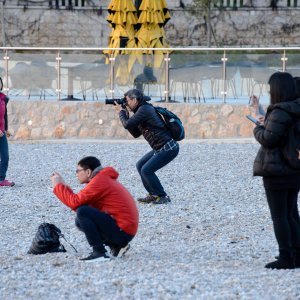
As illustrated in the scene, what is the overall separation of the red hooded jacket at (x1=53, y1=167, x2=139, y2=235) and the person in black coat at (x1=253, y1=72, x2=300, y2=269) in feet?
3.96

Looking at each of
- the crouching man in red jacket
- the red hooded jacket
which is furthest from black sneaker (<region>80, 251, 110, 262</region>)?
the red hooded jacket

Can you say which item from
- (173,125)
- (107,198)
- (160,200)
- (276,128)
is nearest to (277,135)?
(276,128)

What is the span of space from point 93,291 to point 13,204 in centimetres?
524

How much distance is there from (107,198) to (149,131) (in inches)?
142

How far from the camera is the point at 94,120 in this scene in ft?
70.8

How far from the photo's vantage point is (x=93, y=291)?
7.87 metres

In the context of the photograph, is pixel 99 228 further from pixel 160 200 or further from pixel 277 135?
pixel 160 200

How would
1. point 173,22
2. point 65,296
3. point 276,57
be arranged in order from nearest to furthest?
point 65,296 → point 276,57 → point 173,22

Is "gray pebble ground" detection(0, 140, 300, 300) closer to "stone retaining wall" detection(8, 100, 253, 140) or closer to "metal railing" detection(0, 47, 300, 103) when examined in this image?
"metal railing" detection(0, 47, 300, 103)

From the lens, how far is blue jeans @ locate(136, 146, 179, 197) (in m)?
12.6

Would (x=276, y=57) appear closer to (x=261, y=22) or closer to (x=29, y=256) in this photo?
(x=29, y=256)

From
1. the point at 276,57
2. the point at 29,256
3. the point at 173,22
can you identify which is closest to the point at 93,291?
the point at 29,256

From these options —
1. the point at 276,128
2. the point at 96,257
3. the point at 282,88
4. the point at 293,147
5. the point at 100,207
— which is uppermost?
the point at 282,88

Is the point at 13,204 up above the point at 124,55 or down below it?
below
